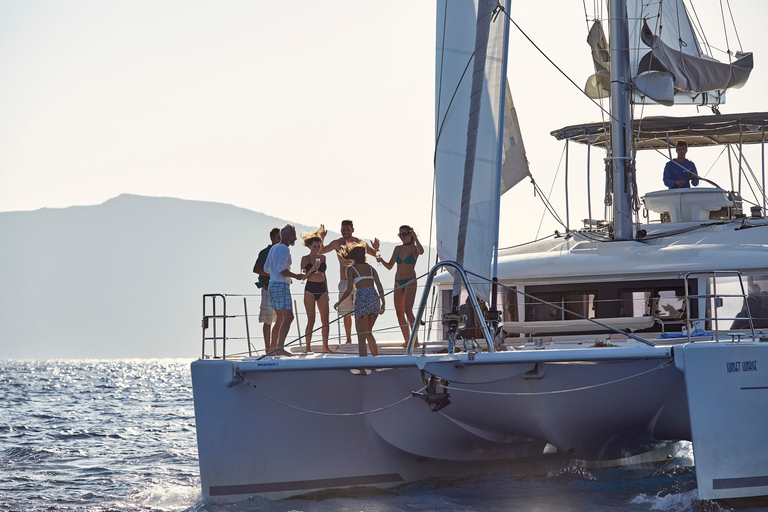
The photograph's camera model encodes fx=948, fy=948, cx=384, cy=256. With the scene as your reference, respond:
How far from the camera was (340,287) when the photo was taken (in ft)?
31.3

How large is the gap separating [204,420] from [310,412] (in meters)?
0.97

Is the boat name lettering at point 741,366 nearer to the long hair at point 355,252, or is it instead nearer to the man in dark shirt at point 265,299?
the long hair at point 355,252

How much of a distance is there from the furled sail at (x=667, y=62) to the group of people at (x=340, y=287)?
11.8 ft

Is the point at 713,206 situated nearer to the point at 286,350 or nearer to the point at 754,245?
the point at 754,245

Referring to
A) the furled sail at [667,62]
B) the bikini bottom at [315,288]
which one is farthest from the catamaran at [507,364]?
the bikini bottom at [315,288]

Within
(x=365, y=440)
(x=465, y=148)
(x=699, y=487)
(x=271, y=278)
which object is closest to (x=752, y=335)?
(x=699, y=487)

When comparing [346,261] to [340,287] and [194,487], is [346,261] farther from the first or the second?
[194,487]

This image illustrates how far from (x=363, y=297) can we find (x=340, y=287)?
40.7 inches

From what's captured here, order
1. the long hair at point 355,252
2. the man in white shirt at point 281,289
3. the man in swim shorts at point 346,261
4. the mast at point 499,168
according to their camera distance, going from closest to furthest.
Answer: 1. the mast at point 499,168
2. the long hair at point 355,252
3. the man in white shirt at point 281,289
4. the man in swim shorts at point 346,261

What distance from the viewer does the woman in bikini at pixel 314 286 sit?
918 cm

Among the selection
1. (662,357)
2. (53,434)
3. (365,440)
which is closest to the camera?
(662,357)

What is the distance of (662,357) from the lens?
23.5 feet

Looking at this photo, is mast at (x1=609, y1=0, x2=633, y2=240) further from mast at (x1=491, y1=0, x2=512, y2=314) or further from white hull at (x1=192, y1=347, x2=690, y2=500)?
white hull at (x1=192, y1=347, x2=690, y2=500)

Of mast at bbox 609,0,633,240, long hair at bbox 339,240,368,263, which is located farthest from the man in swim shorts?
mast at bbox 609,0,633,240
